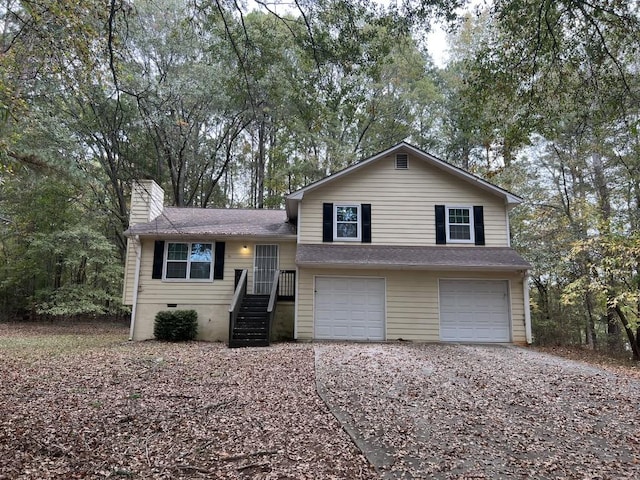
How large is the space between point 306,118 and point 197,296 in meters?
7.80

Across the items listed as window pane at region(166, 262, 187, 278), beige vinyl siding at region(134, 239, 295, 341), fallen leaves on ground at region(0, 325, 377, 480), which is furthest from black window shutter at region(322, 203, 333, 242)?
fallen leaves on ground at region(0, 325, 377, 480)

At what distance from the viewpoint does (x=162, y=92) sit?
49.9 ft

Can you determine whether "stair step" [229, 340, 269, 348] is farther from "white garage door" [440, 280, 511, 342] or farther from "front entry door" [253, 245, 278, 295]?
"white garage door" [440, 280, 511, 342]

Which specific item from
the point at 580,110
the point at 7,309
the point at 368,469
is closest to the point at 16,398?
the point at 368,469

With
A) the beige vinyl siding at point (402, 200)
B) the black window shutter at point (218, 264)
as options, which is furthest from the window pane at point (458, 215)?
the black window shutter at point (218, 264)

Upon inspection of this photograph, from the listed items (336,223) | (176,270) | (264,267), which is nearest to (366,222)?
(336,223)

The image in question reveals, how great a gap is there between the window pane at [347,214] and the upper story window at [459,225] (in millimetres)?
2899

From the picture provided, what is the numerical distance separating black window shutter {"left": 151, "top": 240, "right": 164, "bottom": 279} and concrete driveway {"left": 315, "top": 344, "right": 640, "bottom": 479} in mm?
7014

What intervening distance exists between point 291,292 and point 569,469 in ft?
30.9

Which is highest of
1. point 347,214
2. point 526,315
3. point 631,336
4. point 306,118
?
point 306,118

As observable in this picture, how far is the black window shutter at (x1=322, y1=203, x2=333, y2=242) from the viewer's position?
39.9ft

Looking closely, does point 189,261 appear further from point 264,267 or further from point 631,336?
point 631,336

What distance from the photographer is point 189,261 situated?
41.3 ft

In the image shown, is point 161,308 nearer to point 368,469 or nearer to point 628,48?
point 368,469
